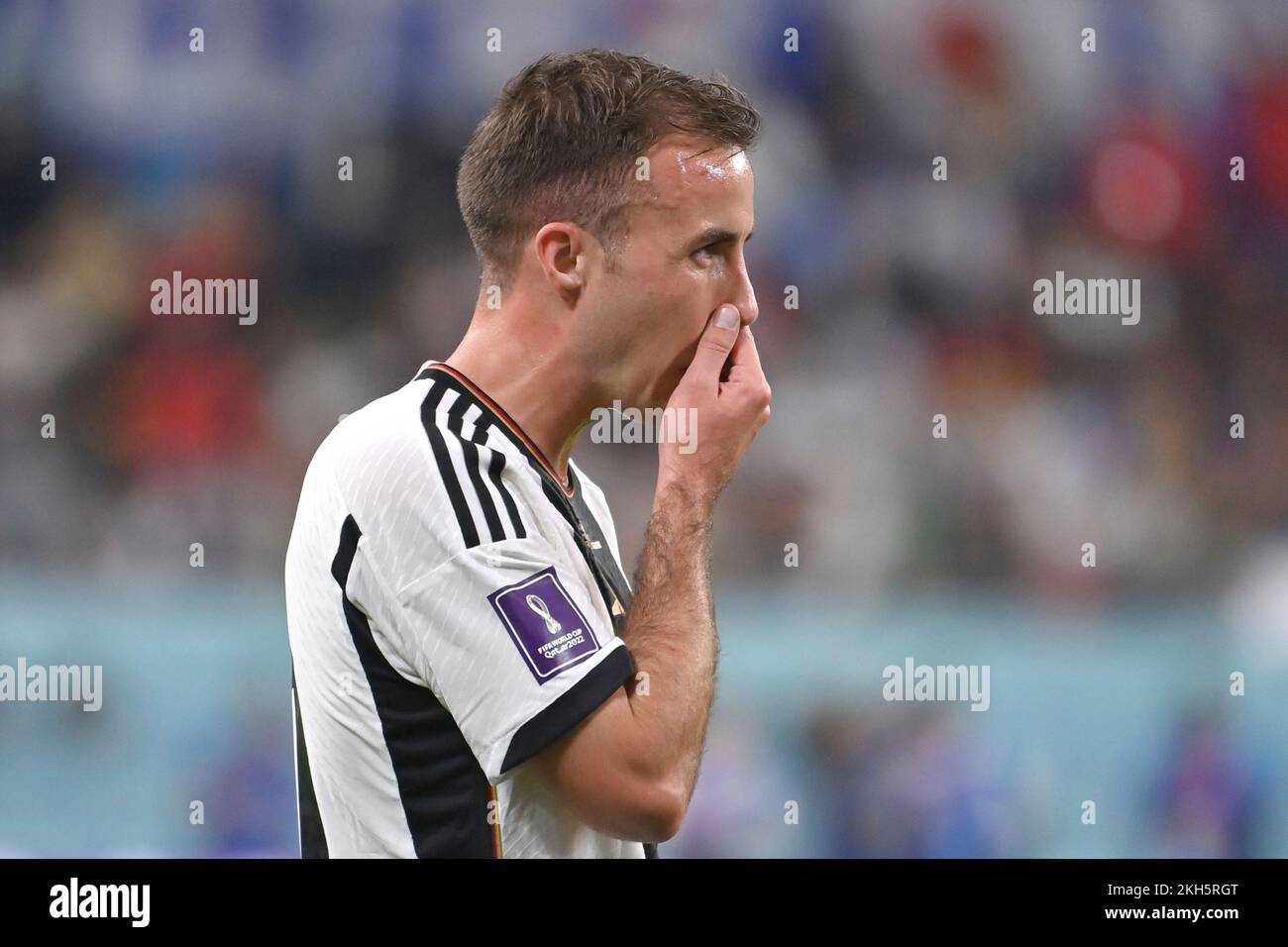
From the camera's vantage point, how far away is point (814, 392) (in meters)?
5.91

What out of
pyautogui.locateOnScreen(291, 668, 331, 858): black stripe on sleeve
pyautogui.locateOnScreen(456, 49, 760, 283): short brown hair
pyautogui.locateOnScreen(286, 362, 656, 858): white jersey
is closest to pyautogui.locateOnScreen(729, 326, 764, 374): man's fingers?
pyautogui.locateOnScreen(456, 49, 760, 283): short brown hair

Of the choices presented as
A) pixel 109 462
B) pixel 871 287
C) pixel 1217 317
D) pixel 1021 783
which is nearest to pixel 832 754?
pixel 1021 783

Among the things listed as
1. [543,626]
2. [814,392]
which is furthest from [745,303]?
[814,392]

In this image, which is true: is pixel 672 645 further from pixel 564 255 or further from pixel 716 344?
pixel 564 255

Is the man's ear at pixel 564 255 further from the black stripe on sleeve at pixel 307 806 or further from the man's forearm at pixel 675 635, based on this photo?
the black stripe on sleeve at pixel 307 806

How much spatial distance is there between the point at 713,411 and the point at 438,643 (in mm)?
603

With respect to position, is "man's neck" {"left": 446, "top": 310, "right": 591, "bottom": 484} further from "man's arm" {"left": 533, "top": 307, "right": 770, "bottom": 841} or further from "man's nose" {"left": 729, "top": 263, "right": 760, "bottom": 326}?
"man's nose" {"left": 729, "top": 263, "right": 760, "bottom": 326}

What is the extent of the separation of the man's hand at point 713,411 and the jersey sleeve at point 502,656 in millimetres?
369

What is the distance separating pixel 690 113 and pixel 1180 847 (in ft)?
13.9

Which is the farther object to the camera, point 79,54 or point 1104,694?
point 79,54

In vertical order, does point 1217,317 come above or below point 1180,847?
above

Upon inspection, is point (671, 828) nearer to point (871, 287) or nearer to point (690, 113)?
point (690, 113)

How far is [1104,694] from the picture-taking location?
533 cm

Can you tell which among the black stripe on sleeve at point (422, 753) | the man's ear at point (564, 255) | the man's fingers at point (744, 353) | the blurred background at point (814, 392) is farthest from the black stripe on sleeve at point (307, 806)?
the blurred background at point (814, 392)
